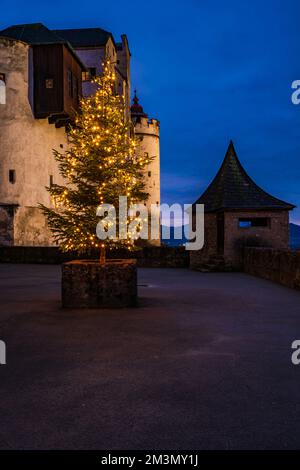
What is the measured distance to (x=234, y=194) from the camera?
62.6ft

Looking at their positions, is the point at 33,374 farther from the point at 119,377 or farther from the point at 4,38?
the point at 4,38

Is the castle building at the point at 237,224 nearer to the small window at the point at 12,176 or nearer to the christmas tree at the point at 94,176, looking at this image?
the christmas tree at the point at 94,176

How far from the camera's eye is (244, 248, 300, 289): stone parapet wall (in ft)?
40.3

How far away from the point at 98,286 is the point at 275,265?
7163 millimetres

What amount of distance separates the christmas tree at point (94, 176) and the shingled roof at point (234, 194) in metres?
8.49

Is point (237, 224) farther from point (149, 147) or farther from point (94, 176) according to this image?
point (149, 147)

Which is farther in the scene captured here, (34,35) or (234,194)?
(34,35)

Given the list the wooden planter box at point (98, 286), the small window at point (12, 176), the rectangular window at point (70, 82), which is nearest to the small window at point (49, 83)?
the rectangular window at point (70, 82)

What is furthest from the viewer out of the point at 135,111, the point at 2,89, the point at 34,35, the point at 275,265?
the point at 135,111

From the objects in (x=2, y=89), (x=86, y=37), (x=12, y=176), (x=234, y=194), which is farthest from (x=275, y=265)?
(x=86, y=37)

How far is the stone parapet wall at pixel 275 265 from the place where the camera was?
12.3 metres

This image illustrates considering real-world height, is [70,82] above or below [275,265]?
above

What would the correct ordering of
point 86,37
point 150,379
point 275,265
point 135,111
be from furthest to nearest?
1. point 135,111
2. point 86,37
3. point 275,265
4. point 150,379

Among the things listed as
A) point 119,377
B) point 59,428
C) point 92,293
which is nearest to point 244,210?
point 92,293
